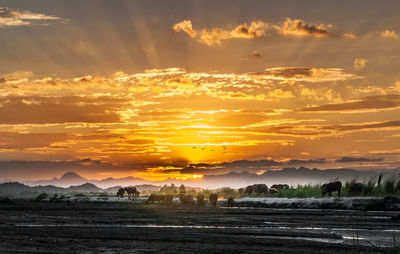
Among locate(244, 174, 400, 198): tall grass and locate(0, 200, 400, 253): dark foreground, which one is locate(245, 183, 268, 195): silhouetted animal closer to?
locate(244, 174, 400, 198): tall grass

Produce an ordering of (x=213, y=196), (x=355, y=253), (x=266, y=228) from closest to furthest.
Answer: (x=355, y=253) < (x=266, y=228) < (x=213, y=196)

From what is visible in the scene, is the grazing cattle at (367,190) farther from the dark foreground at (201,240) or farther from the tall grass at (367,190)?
the dark foreground at (201,240)

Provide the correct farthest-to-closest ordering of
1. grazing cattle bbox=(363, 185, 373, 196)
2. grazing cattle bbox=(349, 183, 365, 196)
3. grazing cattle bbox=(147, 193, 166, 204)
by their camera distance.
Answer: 1. grazing cattle bbox=(147, 193, 166, 204)
2. grazing cattle bbox=(349, 183, 365, 196)
3. grazing cattle bbox=(363, 185, 373, 196)

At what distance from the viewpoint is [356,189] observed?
159 feet

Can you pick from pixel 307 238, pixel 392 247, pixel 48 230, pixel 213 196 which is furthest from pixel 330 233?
pixel 213 196

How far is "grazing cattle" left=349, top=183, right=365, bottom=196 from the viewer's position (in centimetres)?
4803

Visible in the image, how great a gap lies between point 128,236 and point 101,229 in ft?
11.0

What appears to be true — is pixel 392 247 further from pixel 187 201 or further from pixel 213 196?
pixel 187 201

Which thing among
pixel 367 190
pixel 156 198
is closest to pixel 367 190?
pixel 367 190

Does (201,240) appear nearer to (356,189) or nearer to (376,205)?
(376,205)

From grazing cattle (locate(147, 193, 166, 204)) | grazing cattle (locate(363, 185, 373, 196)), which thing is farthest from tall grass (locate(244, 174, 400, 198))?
grazing cattle (locate(147, 193, 166, 204))

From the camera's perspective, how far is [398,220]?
89.7ft

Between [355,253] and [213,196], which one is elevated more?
[213,196]

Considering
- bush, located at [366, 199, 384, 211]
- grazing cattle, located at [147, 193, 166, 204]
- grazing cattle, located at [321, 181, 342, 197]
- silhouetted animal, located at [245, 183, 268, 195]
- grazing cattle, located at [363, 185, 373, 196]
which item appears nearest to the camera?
bush, located at [366, 199, 384, 211]
